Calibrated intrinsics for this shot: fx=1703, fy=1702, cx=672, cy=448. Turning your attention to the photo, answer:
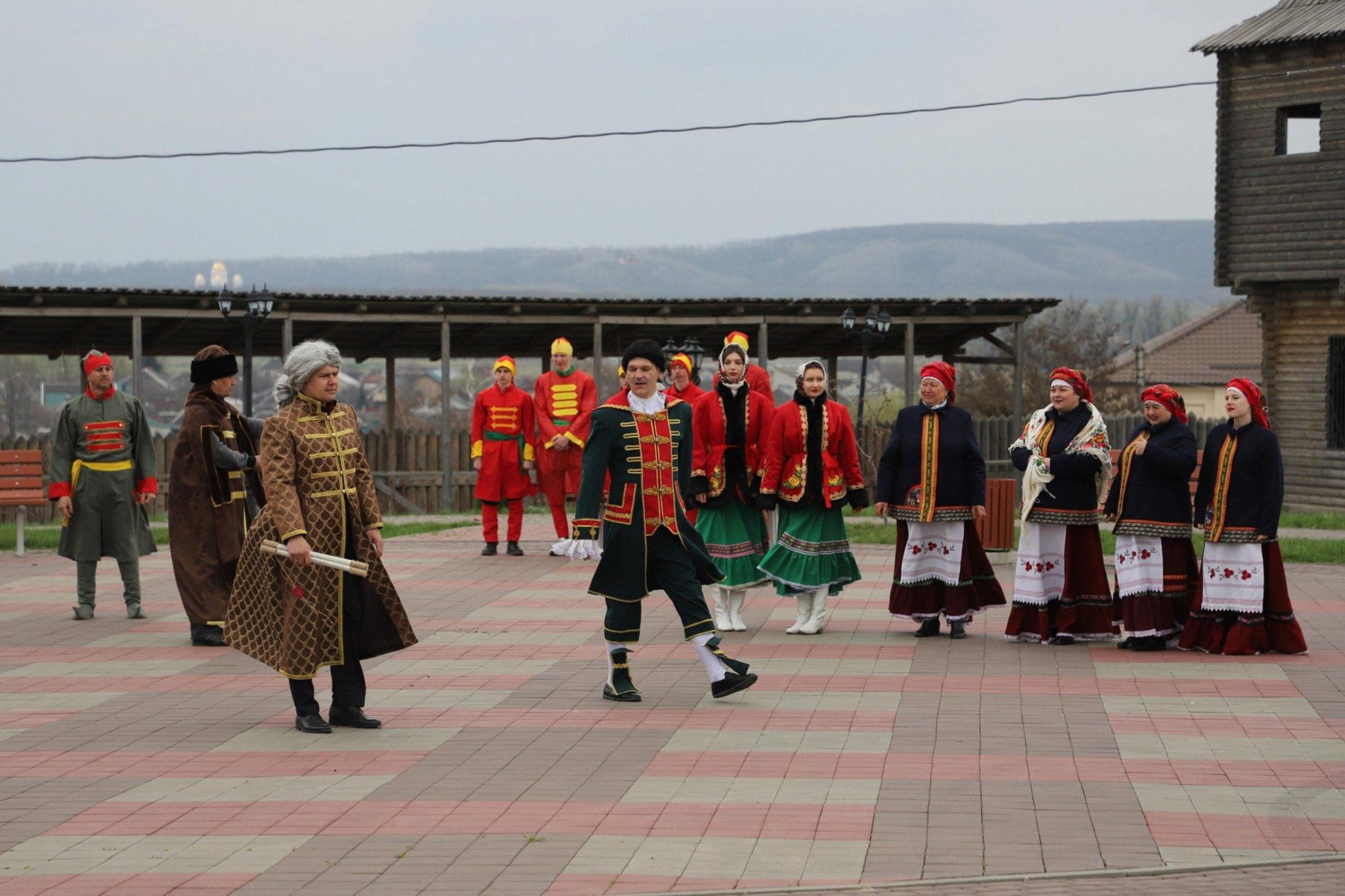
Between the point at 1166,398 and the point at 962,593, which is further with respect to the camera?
the point at 962,593

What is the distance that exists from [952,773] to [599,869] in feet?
6.76

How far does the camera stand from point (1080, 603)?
37.1ft

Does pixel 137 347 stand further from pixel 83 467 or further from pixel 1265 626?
pixel 1265 626

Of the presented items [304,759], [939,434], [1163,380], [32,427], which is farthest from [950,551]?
[32,427]

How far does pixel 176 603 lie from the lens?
1368cm

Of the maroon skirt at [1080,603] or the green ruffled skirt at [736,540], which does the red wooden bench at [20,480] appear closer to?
the green ruffled skirt at [736,540]

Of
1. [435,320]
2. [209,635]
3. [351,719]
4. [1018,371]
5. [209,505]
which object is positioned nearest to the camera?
[351,719]

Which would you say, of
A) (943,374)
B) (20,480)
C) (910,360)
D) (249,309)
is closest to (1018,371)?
(910,360)

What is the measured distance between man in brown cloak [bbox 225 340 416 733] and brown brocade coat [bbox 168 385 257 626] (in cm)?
274

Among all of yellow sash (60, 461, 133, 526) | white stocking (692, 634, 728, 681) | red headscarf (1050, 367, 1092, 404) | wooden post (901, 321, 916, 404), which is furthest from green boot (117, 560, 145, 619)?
wooden post (901, 321, 916, 404)

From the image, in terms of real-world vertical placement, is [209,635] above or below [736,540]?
below

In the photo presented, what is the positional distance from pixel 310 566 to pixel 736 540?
4.21 metres

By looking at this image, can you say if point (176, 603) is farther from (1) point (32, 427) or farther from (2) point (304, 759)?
(1) point (32, 427)

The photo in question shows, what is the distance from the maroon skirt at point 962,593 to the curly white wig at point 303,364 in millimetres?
4665
